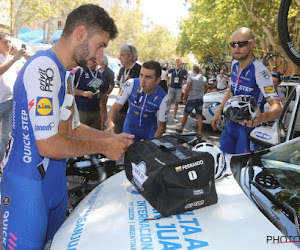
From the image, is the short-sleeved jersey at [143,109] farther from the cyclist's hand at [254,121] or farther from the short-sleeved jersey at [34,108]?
the short-sleeved jersey at [34,108]

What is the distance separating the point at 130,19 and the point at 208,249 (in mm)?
51565

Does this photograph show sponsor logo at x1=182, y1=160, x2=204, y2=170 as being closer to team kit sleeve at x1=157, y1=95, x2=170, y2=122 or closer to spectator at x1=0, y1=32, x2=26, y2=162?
team kit sleeve at x1=157, y1=95, x2=170, y2=122

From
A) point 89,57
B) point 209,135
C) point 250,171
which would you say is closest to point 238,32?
point 250,171

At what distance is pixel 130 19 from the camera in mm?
49938

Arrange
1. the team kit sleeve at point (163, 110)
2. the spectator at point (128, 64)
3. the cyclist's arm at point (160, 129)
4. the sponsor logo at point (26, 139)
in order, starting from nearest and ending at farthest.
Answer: the sponsor logo at point (26, 139)
the cyclist's arm at point (160, 129)
the team kit sleeve at point (163, 110)
the spectator at point (128, 64)

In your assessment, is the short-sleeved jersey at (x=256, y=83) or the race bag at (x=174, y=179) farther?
the short-sleeved jersey at (x=256, y=83)

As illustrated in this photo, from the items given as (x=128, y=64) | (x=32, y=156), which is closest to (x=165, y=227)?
(x=32, y=156)

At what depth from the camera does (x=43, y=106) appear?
1644 mm

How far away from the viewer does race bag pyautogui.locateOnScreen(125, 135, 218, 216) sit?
5.85 ft

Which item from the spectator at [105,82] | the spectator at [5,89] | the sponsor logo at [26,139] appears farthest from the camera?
the spectator at [105,82]

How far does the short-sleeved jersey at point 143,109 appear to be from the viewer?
13.4ft

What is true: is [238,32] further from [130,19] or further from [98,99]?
[130,19]

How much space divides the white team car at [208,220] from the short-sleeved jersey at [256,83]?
1.36 meters

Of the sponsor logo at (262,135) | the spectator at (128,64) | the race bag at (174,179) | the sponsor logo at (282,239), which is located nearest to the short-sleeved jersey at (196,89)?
the spectator at (128,64)
